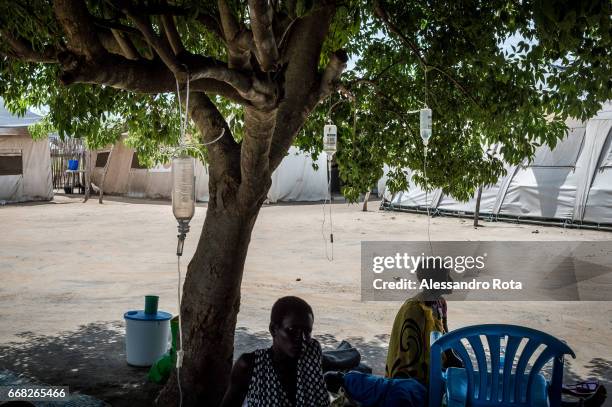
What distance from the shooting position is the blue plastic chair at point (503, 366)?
3.66 metres

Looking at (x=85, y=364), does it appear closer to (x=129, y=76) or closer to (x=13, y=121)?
(x=129, y=76)

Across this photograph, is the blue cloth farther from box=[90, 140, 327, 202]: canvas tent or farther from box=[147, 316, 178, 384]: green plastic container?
box=[90, 140, 327, 202]: canvas tent

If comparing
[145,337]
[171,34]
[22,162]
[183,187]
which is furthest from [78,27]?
[22,162]

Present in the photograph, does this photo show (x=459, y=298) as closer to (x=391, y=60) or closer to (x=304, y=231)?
(x=391, y=60)

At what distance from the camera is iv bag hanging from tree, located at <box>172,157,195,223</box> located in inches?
146

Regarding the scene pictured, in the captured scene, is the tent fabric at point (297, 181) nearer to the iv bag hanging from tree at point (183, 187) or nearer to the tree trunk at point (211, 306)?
the tree trunk at point (211, 306)

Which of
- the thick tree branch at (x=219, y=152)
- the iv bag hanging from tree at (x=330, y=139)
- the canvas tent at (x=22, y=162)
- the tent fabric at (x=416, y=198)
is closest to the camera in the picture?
the thick tree branch at (x=219, y=152)

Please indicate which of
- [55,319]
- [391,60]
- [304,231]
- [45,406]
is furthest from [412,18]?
[304,231]

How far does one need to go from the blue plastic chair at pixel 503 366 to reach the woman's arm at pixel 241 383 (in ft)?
4.10

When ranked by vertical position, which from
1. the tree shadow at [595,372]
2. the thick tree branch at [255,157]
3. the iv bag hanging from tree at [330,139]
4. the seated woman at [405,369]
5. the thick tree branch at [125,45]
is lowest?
the tree shadow at [595,372]

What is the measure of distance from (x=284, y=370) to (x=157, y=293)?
6381mm

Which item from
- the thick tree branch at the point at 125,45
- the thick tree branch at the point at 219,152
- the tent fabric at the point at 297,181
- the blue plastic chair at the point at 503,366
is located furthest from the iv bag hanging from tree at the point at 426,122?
the tent fabric at the point at 297,181

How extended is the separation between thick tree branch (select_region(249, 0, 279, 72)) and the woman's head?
129 centimetres

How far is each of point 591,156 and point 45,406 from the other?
1550 centimetres
